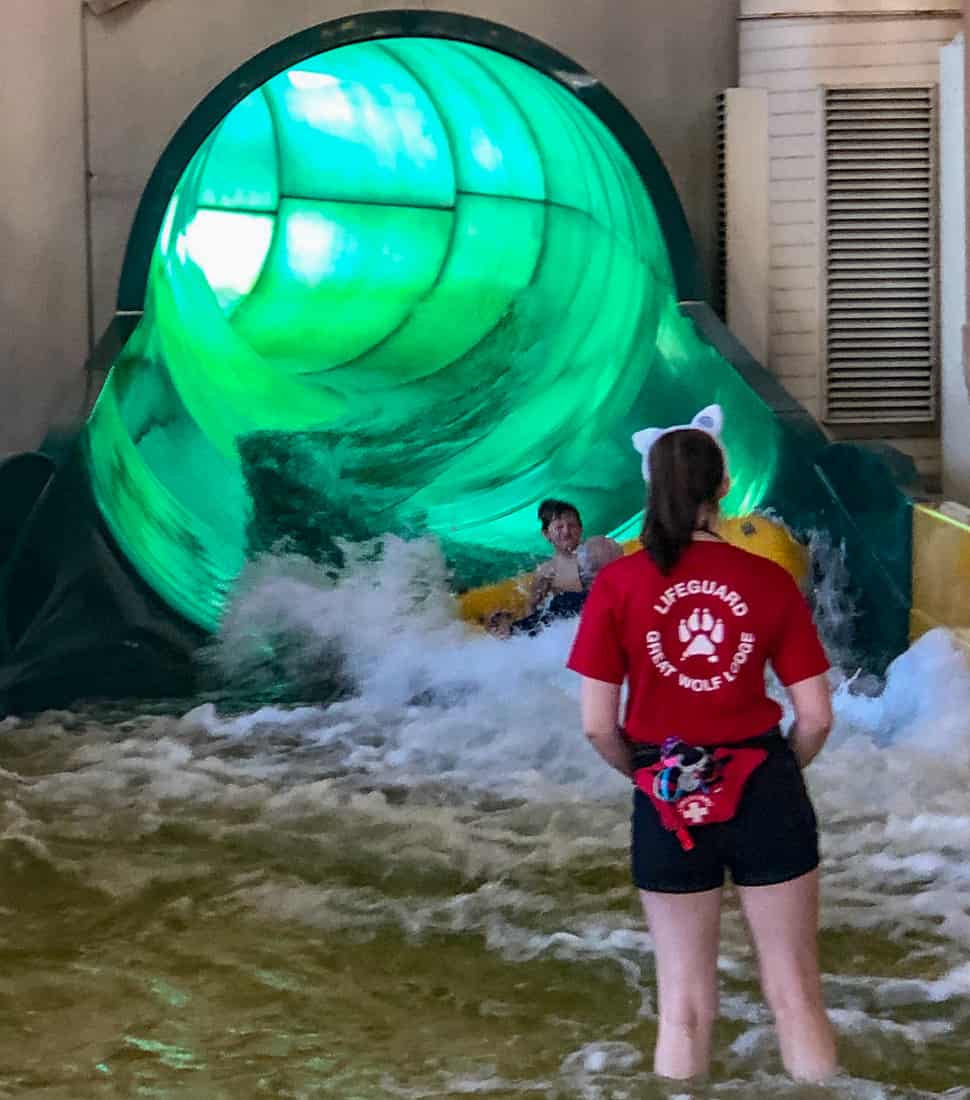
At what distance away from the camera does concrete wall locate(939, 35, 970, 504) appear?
194 inches

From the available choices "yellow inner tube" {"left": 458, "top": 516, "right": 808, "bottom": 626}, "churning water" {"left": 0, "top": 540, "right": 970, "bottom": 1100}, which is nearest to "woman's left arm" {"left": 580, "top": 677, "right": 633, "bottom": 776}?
"churning water" {"left": 0, "top": 540, "right": 970, "bottom": 1100}

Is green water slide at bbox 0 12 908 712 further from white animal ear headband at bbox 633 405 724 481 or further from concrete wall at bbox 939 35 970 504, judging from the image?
white animal ear headband at bbox 633 405 724 481

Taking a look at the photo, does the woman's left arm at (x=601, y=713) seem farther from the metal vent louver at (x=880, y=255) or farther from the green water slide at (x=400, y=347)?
the metal vent louver at (x=880, y=255)

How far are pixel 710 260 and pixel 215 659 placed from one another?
2.01m

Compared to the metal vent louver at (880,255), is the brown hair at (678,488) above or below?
below

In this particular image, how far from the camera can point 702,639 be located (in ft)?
6.27

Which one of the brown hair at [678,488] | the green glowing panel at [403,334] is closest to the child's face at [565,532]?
the green glowing panel at [403,334]

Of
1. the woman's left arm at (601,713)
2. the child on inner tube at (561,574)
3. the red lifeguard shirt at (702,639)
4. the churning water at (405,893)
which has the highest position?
the red lifeguard shirt at (702,639)

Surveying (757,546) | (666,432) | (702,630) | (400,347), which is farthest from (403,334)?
(702,630)

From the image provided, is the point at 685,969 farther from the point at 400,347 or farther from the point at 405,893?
the point at 400,347

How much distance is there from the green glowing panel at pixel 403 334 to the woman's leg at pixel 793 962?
2981mm

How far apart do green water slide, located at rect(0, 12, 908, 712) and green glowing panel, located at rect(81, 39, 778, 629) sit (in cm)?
1

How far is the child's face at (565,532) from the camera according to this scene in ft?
16.2

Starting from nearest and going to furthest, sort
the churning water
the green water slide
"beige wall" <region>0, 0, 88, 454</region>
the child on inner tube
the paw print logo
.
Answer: the paw print logo → the churning water → the green water slide → the child on inner tube → "beige wall" <region>0, 0, 88, 454</region>
